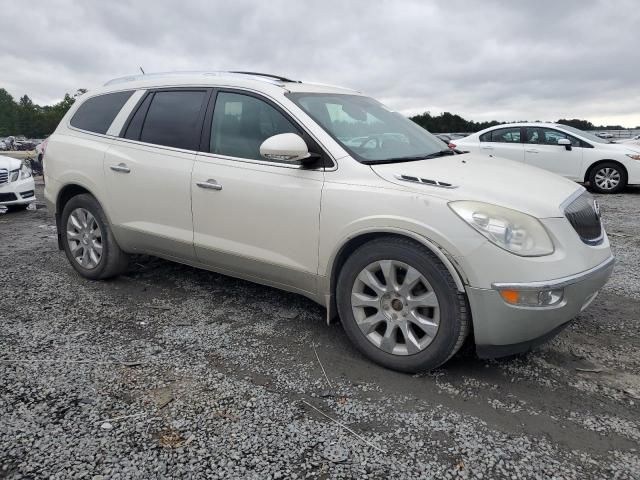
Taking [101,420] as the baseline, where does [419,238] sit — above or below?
above

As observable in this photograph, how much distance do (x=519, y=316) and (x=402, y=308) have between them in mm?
630

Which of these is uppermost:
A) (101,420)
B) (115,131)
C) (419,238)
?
(115,131)

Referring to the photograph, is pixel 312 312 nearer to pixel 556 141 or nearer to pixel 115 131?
pixel 115 131

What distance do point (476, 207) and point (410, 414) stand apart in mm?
1133

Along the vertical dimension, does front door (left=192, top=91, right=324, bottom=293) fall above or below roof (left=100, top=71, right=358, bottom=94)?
below

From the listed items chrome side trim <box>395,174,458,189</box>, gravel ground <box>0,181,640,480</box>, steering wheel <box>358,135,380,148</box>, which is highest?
steering wheel <box>358,135,380,148</box>

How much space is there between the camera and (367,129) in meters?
3.62

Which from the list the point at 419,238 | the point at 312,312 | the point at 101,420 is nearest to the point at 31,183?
the point at 312,312

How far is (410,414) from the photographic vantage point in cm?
257

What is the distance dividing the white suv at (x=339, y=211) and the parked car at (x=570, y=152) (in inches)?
293

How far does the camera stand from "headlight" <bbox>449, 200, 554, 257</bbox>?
8.47 feet

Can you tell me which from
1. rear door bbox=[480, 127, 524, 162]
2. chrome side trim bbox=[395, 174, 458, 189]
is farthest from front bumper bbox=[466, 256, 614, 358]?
rear door bbox=[480, 127, 524, 162]

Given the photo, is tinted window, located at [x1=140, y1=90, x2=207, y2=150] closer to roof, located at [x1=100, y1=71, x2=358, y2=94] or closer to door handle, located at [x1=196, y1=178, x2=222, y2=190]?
roof, located at [x1=100, y1=71, x2=358, y2=94]

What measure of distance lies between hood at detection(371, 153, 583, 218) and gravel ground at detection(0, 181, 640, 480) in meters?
1.03
